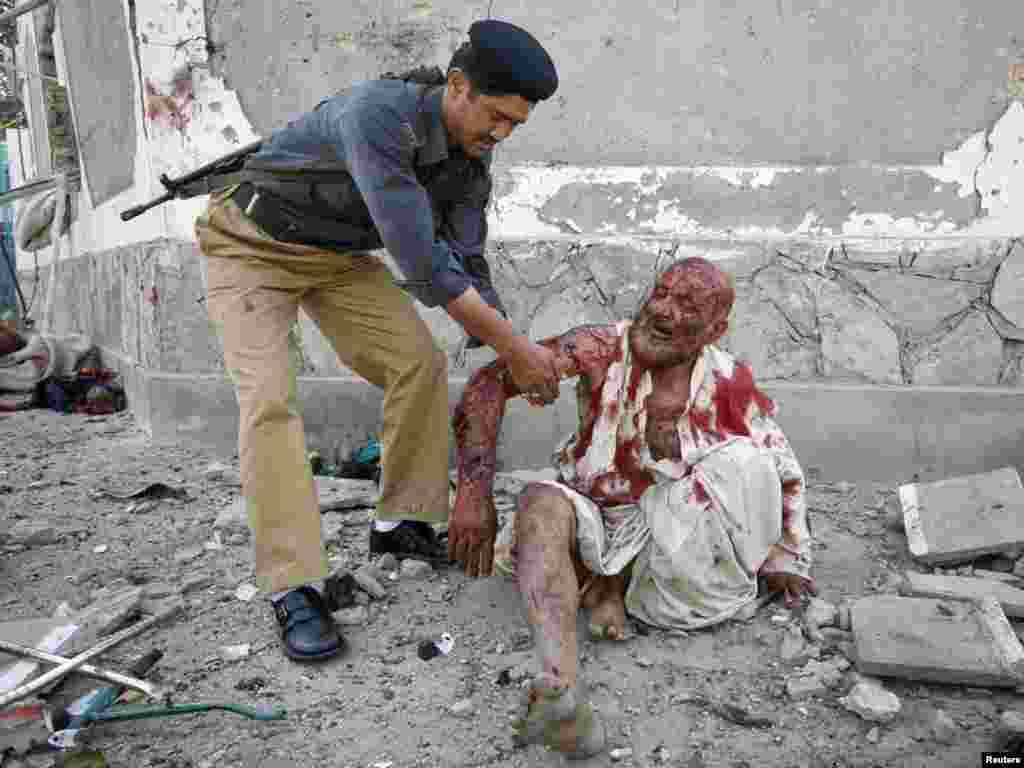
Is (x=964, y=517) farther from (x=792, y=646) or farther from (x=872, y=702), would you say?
(x=872, y=702)

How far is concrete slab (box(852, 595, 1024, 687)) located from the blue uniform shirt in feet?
5.07

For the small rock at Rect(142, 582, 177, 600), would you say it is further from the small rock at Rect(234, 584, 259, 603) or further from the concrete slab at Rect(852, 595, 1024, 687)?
the concrete slab at Rect(852, 595, 1024, 687)

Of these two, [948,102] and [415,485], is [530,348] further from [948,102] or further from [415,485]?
[948,102]

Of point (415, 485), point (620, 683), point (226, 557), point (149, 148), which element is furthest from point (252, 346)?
point (149, 148)

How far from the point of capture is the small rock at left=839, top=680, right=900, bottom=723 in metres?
2.12

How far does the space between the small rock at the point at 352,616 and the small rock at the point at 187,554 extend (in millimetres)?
818

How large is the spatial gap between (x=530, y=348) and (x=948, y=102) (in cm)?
259

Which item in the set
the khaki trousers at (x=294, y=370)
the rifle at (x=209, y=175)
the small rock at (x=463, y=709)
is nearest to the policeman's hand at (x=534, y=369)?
the khaki trousers at (x=294, y=370)

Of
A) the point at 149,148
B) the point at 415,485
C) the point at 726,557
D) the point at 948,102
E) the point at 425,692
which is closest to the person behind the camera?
the point at 425,692

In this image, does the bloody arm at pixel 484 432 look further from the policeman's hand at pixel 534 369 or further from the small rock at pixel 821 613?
the small rock at pixel 821 613

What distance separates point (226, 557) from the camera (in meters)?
3.16

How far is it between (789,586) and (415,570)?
50.5 inches

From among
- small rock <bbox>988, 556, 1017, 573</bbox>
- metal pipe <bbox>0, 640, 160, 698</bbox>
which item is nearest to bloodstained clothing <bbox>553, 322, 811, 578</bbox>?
small rock <bbox>988, 556, 1017, 573</bbox>

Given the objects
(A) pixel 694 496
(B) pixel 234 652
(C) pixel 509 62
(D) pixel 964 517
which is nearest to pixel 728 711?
(A) pixel 694 496
